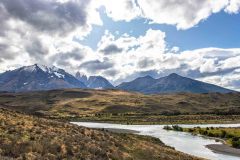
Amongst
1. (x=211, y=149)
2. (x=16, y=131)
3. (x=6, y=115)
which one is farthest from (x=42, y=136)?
(x=211, y=149)

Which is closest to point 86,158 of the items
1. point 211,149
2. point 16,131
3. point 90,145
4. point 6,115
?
point 90,145

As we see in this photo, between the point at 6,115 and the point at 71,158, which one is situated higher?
the point at 6,115

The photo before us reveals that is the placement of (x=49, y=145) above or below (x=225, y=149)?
above

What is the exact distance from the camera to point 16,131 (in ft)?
122

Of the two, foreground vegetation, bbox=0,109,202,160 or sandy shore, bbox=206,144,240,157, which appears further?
sandy shore, bbox=206,144,240,157

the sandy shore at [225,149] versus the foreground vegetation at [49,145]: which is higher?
the foreground vegetation at [49,145]

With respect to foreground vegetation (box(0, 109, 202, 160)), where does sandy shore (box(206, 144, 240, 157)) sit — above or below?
below

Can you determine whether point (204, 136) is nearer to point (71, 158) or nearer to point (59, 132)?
point (59, 132)

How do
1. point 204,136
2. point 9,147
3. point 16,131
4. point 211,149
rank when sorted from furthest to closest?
point 204,136
point 211,149
point 16,131
point 9,147

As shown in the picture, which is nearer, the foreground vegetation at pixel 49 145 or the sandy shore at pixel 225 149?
the foreground vegetation at pixel 49 145

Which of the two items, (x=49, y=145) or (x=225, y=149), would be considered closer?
(x=49, y=145)

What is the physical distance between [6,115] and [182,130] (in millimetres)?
90143

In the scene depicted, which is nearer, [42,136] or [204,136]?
[42,136]

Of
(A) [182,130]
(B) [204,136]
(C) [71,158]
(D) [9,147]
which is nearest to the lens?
(D) [9,147]
